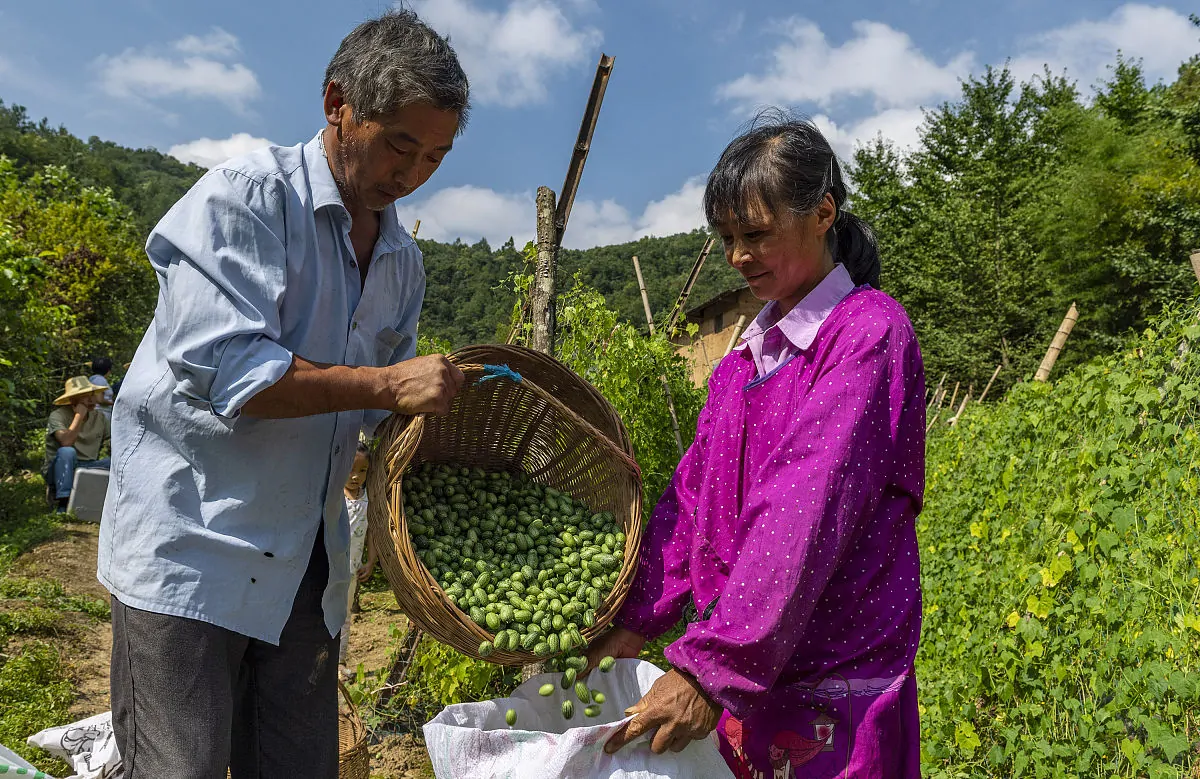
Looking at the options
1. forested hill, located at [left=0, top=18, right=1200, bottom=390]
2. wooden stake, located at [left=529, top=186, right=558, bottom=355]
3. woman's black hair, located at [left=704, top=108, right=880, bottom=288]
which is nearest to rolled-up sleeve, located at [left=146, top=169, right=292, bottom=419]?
woman's black hair, located at [left=704, top=108, right=880, bottom=288]

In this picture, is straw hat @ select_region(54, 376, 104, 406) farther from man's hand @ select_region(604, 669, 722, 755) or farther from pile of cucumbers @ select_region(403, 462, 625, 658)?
man's hand @ select_region(604, 669, 722, 755)

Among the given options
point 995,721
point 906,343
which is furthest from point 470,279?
point 906,343

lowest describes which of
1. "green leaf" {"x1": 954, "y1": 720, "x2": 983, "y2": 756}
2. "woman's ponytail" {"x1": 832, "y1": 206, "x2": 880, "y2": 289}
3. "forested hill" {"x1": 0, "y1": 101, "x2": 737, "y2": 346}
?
"green leaf" {"x1": 954, "y1": 720, "x2": 983, "y2": 756}

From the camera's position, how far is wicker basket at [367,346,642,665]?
151 centimetres

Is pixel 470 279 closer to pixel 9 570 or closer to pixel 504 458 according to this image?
pixel 9 570

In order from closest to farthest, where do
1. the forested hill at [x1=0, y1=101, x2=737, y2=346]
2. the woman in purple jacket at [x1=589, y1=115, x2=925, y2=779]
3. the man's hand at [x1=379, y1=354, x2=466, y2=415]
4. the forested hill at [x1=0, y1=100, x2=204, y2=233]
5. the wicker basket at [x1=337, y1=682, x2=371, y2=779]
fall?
the woman in purple jacket at [x1=589, y1=115, x2=925, y2=779], the man's hand at [x1=379, y1=354, x2=466, y2=415], the wicker basket at [x1=337, y1=682, x2=371, y2=779], the forested hill at [x1=0, y1=101, x2=737, y2=346], the forested hill at [x1=0, y1=100, x2=204, y2=233]

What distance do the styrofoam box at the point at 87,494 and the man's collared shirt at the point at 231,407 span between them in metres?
7.02

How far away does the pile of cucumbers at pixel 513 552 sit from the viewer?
5.04 ft

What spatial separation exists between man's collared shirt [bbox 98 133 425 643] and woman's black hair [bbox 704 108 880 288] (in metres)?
0.74

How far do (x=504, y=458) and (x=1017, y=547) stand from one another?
2.63 meters

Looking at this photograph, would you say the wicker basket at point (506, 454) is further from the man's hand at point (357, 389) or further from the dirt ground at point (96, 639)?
the dirt ground at point (96, 639)

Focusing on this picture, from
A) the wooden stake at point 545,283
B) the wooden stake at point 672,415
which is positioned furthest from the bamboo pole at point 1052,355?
the wooden stake at point 545,283

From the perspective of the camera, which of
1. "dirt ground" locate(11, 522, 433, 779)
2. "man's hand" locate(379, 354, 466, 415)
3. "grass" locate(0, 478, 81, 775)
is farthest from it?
"dirt ground" locate(11, 522, 433, 779)

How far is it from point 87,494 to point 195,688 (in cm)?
728
